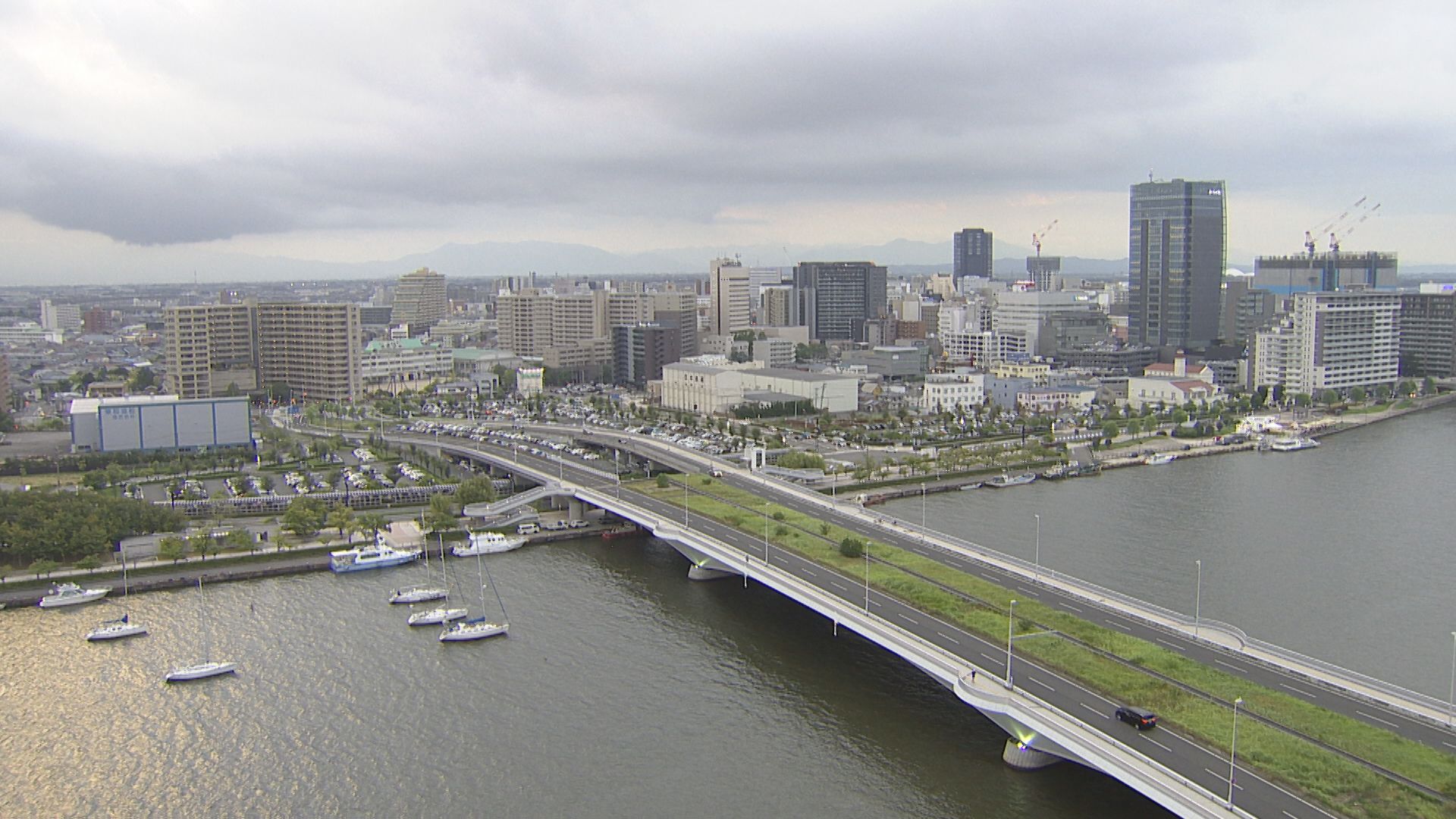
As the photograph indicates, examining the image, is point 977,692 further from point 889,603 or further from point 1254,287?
point 1254,287

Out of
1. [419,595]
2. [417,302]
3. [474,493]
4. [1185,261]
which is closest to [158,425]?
[474,493]

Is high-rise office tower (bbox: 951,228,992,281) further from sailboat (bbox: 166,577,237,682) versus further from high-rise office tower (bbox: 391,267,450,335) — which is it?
sailboat (bbox: 166,577,237,682)

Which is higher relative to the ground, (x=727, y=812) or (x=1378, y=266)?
(x=1378, y=266)

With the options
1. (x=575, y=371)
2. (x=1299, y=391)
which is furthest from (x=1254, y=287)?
(x=575, y=371)

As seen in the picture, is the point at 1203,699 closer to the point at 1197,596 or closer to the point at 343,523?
the point at 1197,596

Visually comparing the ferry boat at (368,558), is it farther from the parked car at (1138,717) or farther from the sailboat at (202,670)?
the parked car at (1138,717)

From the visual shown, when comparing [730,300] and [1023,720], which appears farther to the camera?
[730,300]
